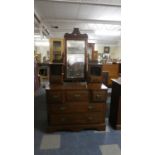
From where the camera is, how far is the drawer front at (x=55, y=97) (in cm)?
267

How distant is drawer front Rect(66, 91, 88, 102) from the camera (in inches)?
106

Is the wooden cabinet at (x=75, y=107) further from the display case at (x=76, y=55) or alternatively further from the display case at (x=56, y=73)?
the display case at (x=76, y=55)

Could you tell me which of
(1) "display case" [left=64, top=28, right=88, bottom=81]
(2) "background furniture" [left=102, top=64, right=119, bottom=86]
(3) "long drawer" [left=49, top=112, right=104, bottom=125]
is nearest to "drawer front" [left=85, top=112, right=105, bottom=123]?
(3) "long drawer" [left=49, top=112, right=104, bottom=125]

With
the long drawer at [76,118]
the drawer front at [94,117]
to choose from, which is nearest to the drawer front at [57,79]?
the long drawer at [76,118]

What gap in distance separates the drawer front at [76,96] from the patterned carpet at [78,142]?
1.80ft

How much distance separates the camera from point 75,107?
2738 millimetres

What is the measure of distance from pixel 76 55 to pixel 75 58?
6cm

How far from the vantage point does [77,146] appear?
235 centimetres

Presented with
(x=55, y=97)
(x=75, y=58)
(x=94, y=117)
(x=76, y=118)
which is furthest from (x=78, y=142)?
(x=75, y=58)

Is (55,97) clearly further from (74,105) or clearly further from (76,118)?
(76,118)
